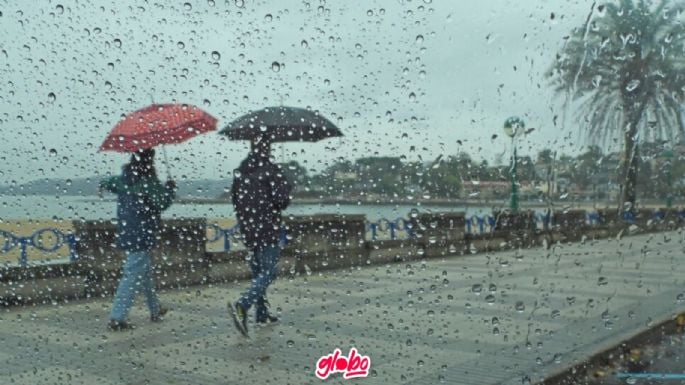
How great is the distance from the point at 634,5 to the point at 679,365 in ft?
7.11

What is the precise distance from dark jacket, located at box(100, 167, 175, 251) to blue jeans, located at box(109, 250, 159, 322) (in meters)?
0.03

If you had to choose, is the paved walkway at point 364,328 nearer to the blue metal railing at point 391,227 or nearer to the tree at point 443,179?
the blue metal railing at point 391,227

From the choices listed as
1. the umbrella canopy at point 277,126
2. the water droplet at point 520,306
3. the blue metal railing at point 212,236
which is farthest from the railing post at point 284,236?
the water droplet at point 520,306

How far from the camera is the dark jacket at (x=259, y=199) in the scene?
2.10 metres

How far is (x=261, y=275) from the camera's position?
2186mm

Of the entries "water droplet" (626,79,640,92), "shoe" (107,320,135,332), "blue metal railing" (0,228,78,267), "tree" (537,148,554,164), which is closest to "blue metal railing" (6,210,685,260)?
"blue metal railing" (0,228,78,267)

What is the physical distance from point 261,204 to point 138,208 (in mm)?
325

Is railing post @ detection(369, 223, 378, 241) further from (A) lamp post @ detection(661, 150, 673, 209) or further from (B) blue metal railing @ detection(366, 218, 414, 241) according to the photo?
(A) lamp post @ detection(661, 150, 673, 209)

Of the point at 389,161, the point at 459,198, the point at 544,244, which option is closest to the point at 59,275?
the point at 389,161

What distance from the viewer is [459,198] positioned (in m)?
2.56

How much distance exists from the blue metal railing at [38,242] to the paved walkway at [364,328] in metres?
0.17

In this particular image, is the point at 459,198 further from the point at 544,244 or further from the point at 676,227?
the point at 676,227

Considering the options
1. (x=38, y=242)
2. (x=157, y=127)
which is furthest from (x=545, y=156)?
(x=38, y=242)

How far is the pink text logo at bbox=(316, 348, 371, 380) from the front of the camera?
8.64 feet
